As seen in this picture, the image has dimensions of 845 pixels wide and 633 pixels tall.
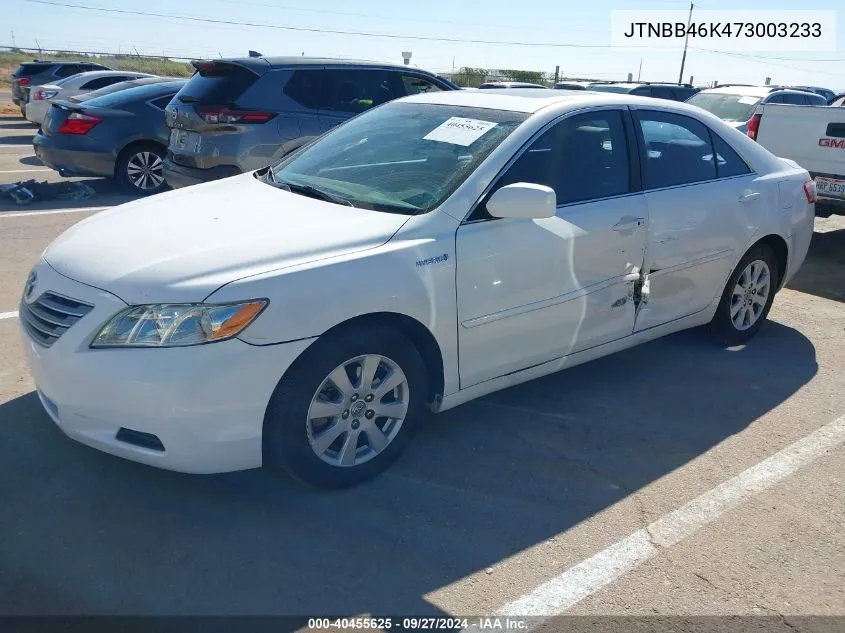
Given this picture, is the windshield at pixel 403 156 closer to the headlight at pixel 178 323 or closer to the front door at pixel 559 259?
the front door at pixel 559 259

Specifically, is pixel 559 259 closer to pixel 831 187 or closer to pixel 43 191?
pixel 831 187

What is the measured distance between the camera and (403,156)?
402 cm

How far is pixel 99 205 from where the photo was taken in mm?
9469

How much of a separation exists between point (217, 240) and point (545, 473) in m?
1.84

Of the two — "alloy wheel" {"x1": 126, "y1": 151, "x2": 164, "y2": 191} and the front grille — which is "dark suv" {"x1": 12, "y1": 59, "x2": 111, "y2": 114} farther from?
the front grille

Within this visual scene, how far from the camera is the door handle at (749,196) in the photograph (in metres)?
4.90

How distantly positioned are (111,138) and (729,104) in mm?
9037

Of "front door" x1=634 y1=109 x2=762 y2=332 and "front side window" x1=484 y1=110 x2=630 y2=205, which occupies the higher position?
"front side window" x1=484 y1=110 x2=630 y2=205

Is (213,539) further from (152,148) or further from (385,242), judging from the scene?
(152,148)

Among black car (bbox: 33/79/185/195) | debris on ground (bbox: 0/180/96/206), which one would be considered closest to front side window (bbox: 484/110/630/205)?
black car (bbox: 33/79/185/195)

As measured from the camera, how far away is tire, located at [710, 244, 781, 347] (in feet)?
16.7

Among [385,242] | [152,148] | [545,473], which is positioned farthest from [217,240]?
[152,148]

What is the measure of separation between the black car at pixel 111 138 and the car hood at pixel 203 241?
6.61 metres

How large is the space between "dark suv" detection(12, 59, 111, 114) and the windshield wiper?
1746 centimetres
